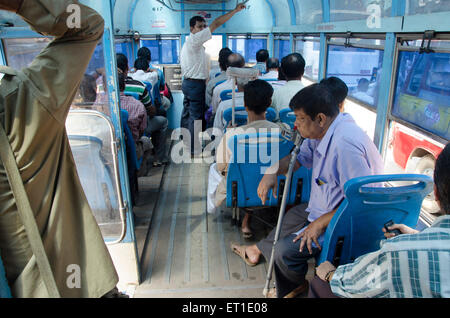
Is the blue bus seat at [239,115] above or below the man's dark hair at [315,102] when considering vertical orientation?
below

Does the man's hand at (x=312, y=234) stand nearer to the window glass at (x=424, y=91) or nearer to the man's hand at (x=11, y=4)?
the window glass at (x=424, y=91)

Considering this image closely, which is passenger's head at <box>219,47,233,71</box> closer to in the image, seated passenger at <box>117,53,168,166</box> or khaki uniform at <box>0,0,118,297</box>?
seated passenger at <box>117,53,168,166</box>

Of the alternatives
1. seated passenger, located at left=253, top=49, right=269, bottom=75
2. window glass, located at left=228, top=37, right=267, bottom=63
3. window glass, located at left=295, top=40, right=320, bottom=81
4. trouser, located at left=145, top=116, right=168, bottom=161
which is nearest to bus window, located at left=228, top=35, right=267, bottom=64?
window glass, located at left=228, top=37, right=267, bottom=63

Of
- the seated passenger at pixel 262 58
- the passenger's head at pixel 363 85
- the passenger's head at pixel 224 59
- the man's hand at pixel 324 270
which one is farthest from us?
the seated passenger at pixel 262 58

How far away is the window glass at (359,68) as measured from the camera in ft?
10.7

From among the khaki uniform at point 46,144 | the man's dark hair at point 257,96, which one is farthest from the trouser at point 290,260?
the khaki uniform at point 46,144

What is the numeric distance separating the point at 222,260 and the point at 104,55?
1876 mm

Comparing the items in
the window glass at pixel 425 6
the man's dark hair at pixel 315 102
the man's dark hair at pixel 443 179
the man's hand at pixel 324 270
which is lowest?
the man's hand at pixel 324 270

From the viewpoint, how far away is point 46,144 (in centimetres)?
109

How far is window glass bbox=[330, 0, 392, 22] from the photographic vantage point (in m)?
2.93
